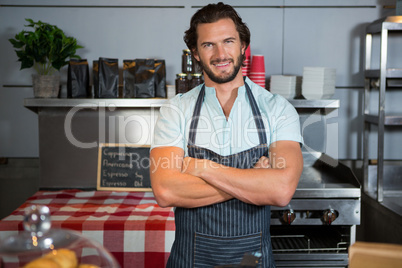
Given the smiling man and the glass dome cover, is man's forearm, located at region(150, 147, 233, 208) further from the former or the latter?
the glass dome cover

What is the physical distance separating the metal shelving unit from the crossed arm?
1.25 m

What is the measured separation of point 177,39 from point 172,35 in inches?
1.6

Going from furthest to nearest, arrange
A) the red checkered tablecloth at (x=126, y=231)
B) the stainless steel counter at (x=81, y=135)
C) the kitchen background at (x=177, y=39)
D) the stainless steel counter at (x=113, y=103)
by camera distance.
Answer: the kitchen background at (x=177, y=39) < the stainless steel counter at (x=81, y=135) < the stainless steel counter at (x=113, y=103) < the red checkered tablecloth at (x=126, y=231)

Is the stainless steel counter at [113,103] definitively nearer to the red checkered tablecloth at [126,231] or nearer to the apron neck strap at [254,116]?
the red checkered tablecloth at [126,231]

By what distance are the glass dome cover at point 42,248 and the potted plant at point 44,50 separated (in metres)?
1.81

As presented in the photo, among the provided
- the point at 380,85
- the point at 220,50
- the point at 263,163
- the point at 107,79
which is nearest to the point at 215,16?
the point at 220,50

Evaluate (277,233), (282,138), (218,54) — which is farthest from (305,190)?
(218,54)

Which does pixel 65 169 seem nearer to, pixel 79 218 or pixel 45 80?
pixel 45 80

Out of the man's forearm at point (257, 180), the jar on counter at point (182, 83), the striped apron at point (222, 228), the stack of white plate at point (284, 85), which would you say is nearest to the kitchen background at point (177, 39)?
the stack of white plate at point (284, 85)

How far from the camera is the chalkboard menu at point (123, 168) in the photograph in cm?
256

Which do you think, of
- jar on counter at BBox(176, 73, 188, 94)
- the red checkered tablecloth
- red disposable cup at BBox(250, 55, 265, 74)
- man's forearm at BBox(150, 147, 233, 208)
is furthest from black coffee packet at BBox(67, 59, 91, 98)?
man's forearm at BBox(150, 147, 233, 208)

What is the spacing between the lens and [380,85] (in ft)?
8.23

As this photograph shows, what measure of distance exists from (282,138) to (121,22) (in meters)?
1.68

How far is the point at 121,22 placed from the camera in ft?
9.21
